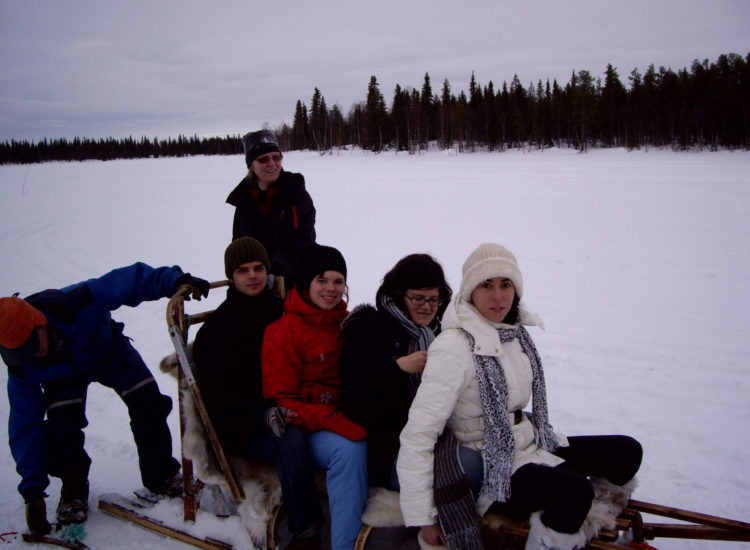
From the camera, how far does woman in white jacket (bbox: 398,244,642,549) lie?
196 centimetres

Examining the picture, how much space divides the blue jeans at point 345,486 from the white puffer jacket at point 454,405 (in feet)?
0.85

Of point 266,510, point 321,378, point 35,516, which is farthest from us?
point 35,516

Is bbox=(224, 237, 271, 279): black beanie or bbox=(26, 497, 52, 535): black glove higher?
bbox=(224, 237, 271, 279): black beanie

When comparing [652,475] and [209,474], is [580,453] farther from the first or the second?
[209,474]

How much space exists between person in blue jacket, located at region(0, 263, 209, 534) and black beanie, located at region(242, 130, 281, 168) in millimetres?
915

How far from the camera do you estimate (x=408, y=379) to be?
7.94 feet

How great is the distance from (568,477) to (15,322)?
2739mm

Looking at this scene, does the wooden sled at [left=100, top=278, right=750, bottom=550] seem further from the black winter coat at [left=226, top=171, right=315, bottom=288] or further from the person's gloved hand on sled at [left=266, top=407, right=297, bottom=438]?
the black winter coat at [left=226, top=171, right=315, bottom=288]

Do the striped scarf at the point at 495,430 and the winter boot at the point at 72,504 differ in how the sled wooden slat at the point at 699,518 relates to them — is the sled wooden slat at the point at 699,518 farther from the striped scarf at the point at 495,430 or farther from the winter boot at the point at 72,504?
the winter boot at the point at 72,504

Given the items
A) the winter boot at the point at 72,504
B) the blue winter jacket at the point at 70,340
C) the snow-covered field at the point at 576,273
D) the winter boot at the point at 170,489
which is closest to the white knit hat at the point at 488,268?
the snow-covered field at the point at 576,273

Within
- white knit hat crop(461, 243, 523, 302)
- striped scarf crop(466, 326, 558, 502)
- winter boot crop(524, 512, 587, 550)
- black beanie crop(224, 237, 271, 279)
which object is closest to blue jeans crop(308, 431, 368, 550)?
striped scarf crop(466, 326, 558, 502)

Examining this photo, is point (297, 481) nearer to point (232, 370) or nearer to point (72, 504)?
point (232, 370)

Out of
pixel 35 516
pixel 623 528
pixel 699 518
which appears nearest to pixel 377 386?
pixel 623 528

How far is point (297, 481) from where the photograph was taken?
2377 mm
